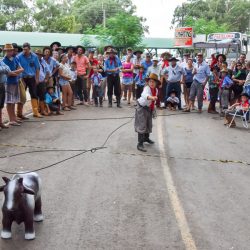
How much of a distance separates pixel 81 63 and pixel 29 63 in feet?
10.6

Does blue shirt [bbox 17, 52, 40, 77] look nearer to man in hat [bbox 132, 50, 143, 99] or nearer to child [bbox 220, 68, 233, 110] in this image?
man in hat [bbox 132, 50, 143, 99]

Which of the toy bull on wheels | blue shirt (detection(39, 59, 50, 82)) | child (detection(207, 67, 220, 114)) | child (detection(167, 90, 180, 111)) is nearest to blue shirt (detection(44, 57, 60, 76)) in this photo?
blue shirt (detection(39, 59, 50, 82))

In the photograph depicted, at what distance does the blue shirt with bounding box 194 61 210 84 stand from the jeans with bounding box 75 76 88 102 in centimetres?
365

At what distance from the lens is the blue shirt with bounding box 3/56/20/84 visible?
1038 cm

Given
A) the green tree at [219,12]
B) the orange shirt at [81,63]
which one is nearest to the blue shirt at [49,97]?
the orange shirt at [81,63]

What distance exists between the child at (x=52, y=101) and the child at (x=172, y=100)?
3814 mm

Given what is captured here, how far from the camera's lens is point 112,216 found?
17.5 feet

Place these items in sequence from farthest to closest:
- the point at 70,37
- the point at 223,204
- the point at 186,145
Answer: the point at 70,37
the point at 186,145
the point at 223,204

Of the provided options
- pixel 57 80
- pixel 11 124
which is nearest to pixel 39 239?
pixel 11 124

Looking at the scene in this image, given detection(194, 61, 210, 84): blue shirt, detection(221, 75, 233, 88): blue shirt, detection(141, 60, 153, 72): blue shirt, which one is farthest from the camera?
detection(141, 60, 153, 72): blue shirt

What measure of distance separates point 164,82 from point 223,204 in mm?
9396

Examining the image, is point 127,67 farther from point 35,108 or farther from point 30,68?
point 30,68

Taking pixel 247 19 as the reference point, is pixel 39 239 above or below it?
below

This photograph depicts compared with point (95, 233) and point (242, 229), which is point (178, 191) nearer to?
point (242, 229)
